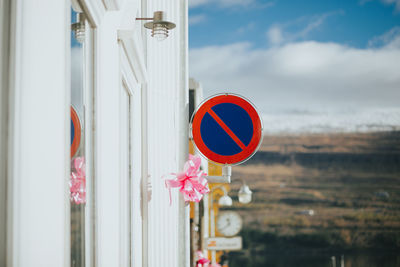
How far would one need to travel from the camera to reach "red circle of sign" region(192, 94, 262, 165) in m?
3.34

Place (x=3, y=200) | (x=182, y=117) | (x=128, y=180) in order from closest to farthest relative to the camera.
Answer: (x=3, y=200) → (x=128, y=180) → (x=182, y=117)

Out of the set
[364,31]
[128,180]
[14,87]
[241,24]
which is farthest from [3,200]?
[364,31]

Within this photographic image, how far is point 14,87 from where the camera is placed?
72cm

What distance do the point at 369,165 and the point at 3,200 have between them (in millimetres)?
45944

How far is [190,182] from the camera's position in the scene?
2.80 m

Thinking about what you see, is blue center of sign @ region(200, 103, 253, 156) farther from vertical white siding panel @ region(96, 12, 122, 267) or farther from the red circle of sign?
vertical white siding panel @ region(96, 12, 122, 267)

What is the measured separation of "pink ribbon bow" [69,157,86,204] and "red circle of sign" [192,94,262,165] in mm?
2251

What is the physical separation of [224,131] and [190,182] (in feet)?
2.11

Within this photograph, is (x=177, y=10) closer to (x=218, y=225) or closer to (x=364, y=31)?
(x=218, y=225)

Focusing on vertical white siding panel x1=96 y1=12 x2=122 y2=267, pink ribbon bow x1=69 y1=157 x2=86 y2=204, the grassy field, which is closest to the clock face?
vertical white siding panel x1=96 y1=12 x2=122 y2=267

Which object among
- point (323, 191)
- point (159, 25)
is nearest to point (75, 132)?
point (159, 25)

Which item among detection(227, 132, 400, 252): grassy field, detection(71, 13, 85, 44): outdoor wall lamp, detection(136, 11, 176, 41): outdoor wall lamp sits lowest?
detection(227, 132, 400, 252): grassy field

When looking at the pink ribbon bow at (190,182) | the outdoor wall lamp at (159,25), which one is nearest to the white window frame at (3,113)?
the outdoor wall lamp at (159,25)

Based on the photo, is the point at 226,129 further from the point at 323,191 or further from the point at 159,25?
the point at 323,191
